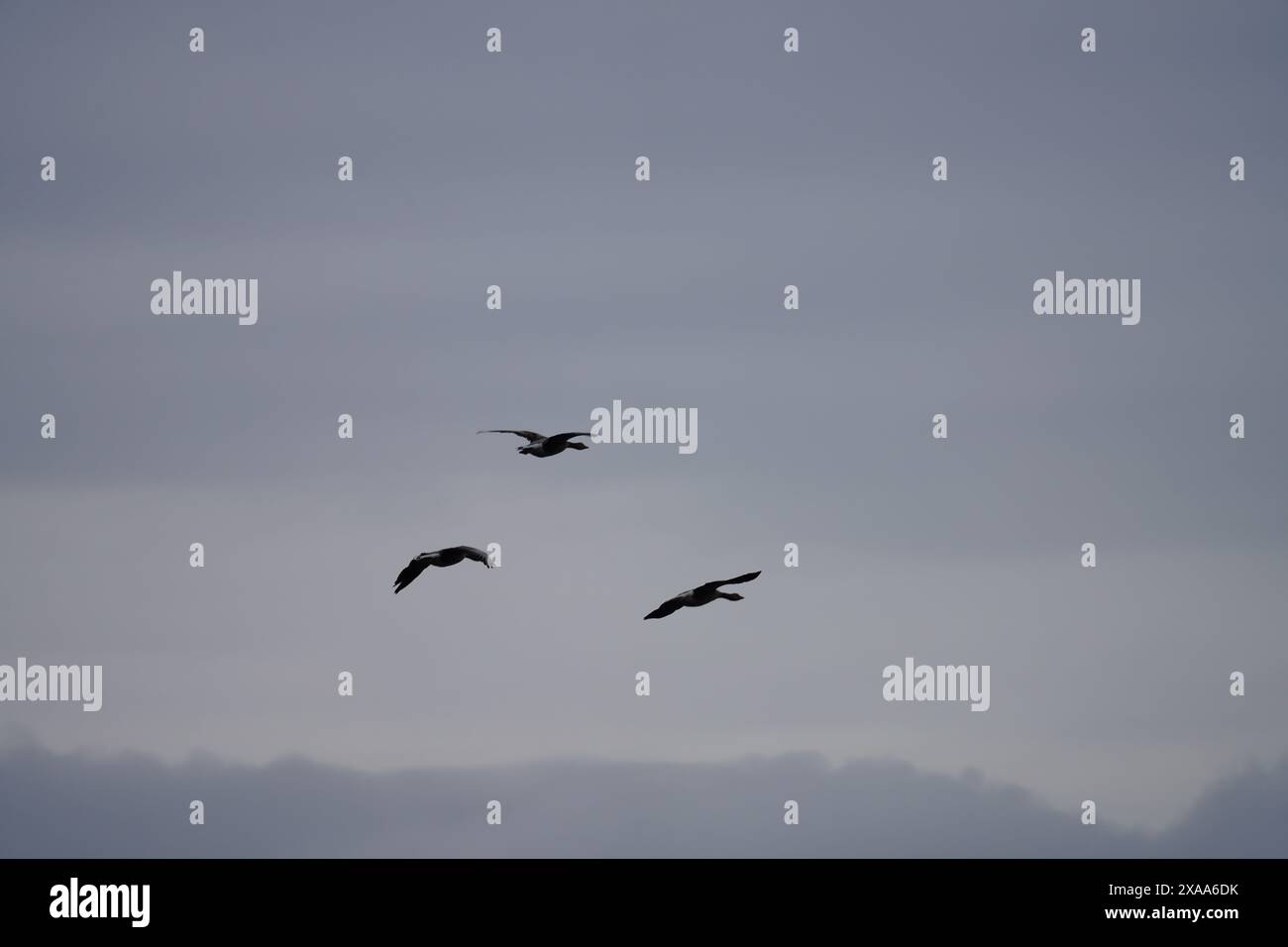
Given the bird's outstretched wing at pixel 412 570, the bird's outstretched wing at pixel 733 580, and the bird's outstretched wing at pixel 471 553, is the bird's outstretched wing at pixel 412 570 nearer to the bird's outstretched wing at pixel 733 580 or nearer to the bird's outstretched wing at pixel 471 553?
the bird's outstretched wing at pixel 471 553

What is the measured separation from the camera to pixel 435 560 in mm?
58375

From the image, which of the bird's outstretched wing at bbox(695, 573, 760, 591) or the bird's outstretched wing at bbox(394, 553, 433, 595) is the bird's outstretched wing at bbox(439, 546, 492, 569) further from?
the bird's outstretched wing at bbox(695, 573, 760, 591)

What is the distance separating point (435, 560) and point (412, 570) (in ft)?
3.99

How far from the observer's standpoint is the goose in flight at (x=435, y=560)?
56781 mm

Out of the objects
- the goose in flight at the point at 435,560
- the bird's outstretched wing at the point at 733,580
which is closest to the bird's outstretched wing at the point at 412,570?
the goose in flight at the point at 435,560

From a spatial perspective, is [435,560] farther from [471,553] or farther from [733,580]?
[733,580]

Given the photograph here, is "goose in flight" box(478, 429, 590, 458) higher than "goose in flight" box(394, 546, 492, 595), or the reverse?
"goose in flight" box(478, 429, 590, 458)

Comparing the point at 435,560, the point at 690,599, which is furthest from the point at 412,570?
the point at 690,599

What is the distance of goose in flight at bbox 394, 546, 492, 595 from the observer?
2235 inches

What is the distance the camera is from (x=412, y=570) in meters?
59.2

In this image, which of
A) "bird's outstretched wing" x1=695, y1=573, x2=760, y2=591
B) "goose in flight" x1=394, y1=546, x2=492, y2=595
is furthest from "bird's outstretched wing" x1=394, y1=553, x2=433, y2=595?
"bird's outstretched wing" x1=695, y1=573, x2=760, y2=591
